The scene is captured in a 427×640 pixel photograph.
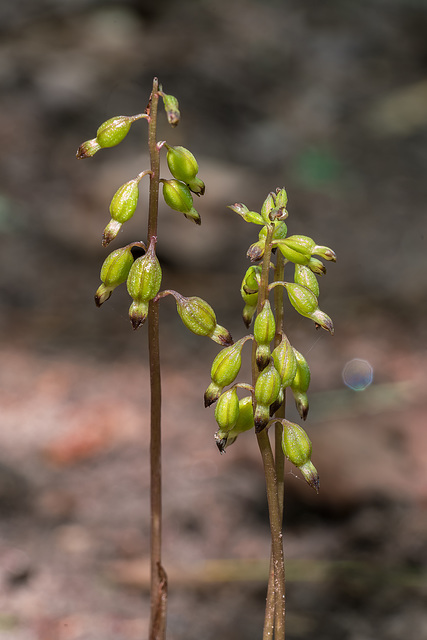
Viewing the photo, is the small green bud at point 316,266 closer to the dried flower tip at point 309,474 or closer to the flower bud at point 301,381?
the flower bud at point 301,381

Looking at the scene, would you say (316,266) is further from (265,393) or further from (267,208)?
(265,393)

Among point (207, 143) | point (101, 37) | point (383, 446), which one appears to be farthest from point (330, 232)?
point (101, 37)

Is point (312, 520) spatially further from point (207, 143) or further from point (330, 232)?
point (207, 143)

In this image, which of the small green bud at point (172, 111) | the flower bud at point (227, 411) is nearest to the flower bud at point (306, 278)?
the flower bud at point (227, 411)

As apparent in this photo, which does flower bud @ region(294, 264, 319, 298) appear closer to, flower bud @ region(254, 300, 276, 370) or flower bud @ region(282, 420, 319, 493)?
flower bud @ region(254, 300, 276, 370)

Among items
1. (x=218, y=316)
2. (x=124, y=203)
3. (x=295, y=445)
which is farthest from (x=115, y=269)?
(x=218, y=316)

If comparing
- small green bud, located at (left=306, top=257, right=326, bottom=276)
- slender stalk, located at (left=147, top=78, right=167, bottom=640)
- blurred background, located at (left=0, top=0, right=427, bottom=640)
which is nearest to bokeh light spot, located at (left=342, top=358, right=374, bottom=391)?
blurred background, located at (left=0, top=0, right=427, bottom=640)

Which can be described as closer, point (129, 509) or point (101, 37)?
point (129, 509)
